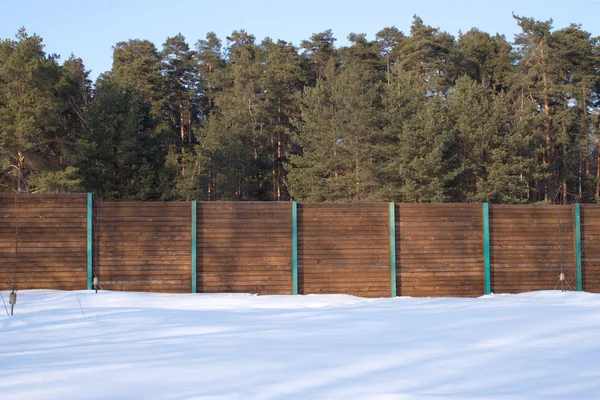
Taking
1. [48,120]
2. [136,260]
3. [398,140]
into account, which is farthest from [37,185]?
[398,140]

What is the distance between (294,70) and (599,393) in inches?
1466

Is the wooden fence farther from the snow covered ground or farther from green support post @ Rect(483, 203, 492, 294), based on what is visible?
the snow covered ground

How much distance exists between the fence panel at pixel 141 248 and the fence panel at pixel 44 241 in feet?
1.06

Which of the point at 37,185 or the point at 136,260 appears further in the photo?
the point at 37,185

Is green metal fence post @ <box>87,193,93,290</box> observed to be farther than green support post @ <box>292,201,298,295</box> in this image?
No

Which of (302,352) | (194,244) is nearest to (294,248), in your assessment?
(194,244)

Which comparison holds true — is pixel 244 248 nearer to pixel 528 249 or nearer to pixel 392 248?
pixel 392 248

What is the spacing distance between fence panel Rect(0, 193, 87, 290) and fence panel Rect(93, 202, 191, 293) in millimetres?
322

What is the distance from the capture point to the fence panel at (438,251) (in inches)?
422

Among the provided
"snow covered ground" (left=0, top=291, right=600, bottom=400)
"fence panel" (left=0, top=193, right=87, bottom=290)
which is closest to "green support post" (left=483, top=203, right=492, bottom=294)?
"snow covered ground" (left=0, top=291, right=600, bottom=400)

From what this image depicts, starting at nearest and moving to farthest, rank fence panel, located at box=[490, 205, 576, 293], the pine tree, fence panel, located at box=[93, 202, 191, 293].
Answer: fence panel, located at box=[93, 202, 191, 293] < fence panel, located at box=[490, 205, 576, 293] < the pine tree

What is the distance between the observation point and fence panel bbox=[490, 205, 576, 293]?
10.9m

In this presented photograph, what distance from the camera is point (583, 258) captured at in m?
11.1

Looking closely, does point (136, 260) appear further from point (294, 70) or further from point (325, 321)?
point (294, 70)
